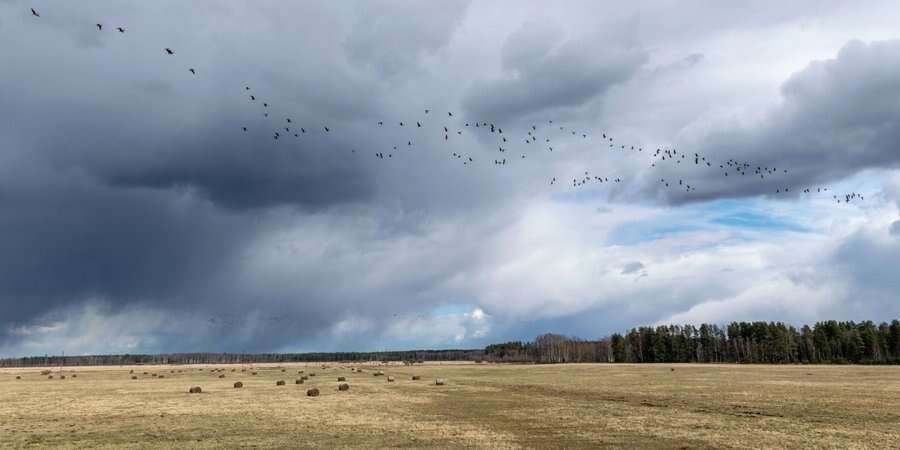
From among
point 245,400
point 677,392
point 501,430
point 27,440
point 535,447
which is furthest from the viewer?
point 677,392

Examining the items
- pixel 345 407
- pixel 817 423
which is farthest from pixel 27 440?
pixel 817 423

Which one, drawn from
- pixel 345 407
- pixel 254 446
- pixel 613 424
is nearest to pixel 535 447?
pixel 613 424

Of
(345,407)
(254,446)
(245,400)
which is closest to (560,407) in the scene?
(345,407)

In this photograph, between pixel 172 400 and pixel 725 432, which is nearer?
pixel 725 432

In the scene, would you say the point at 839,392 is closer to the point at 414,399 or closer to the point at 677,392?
the point at 677,392

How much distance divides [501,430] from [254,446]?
12025 millimetres

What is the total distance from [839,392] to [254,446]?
157 feet

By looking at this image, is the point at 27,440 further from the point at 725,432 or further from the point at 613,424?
the point at 725,432

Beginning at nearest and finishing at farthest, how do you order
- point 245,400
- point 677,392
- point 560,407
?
point 560,407 → point 245,400 → point 677,392

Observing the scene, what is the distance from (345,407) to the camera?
135ft

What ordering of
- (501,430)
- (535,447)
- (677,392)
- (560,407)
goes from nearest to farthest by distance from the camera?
(535,447) → (501,430) → (560,407) → (677,392)

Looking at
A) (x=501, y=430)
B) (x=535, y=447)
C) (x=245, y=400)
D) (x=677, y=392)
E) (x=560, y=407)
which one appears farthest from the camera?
(x=677, y=392)

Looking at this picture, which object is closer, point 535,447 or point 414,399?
point 535,447

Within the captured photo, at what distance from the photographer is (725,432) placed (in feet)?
88.4
